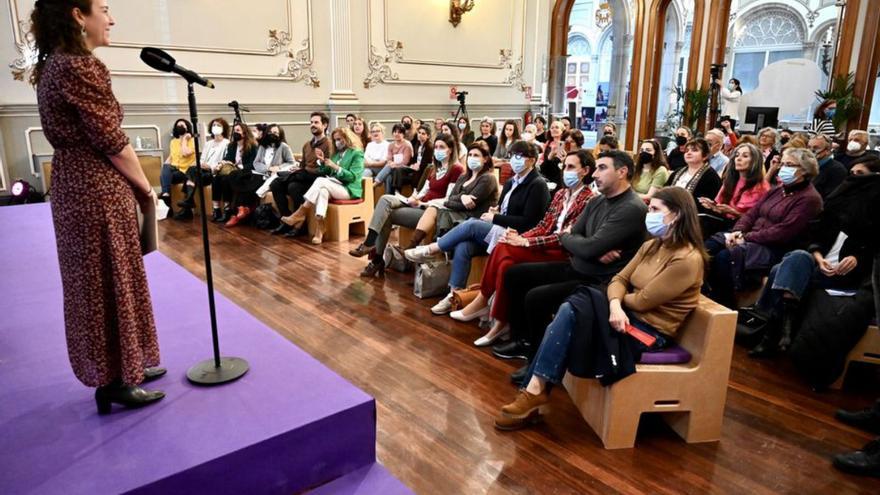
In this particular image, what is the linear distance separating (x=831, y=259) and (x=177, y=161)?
641cm

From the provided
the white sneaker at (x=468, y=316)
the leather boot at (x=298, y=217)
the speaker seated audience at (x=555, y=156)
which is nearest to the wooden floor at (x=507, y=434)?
the white sneaker at (x=468, y=316)

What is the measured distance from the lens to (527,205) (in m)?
3.59

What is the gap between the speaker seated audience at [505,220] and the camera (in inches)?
141

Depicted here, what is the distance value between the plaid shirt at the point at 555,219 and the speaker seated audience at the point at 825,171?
2.18m

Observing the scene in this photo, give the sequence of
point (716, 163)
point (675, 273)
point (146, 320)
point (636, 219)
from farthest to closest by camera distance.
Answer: point (716, 163) → point (636, 219) → point (675, 273) → point (146, 320)

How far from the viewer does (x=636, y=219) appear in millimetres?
2771

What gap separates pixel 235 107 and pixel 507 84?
4.87 m

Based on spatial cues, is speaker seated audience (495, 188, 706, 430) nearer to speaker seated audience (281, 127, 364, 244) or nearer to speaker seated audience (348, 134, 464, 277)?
speaker seated audience (348, 134, 464, 277)

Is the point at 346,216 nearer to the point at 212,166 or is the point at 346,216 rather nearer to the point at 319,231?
the point at 319,231

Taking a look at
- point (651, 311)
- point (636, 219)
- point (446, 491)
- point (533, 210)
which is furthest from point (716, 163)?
point (446, 491)

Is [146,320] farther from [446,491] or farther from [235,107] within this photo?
[235,107]

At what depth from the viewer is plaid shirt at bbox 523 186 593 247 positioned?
3260 mm

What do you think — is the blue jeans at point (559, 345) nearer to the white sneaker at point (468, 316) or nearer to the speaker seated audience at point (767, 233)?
the white sneaker at point (468, 316)

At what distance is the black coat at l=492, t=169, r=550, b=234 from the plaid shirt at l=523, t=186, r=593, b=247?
0.37ft
